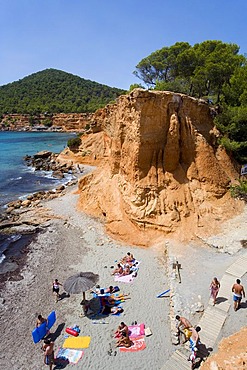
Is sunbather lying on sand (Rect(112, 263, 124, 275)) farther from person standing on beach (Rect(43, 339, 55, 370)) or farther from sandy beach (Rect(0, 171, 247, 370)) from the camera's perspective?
person standing on beach (Rect(43, 339, 55, 370))

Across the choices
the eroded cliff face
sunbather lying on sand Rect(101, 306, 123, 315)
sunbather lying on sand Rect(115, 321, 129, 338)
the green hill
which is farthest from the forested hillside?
the green hill

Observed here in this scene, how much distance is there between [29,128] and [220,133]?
130251 mm

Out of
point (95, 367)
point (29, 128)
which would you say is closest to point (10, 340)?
point (95, 367)

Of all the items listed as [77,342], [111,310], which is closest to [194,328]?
[111,310]

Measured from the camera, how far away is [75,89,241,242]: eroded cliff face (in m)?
20.7

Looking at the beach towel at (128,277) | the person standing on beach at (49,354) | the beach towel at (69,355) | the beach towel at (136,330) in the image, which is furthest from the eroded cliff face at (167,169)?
the person standing on beach at (49,354)

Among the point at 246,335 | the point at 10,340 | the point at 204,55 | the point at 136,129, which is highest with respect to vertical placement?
the point at 204,55

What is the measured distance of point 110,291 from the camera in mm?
15641

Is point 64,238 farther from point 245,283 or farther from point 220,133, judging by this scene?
point 220,133

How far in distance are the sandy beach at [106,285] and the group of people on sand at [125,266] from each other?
0.56m

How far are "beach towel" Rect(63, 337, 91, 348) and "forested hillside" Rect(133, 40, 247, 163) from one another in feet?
61.5

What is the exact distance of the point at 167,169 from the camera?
2194 cm

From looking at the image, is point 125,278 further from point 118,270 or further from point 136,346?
point 136,346

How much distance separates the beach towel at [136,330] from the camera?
12516 millimetres
